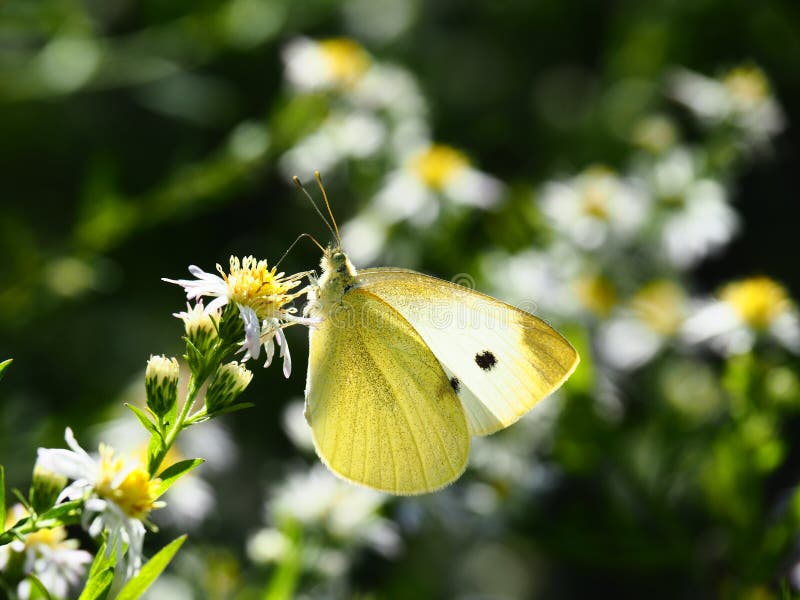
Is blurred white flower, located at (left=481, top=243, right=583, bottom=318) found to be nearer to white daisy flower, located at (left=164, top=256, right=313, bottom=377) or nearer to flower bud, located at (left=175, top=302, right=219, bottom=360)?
white daisy flower, located at (left=164, top=256, right=313, bottom=377)

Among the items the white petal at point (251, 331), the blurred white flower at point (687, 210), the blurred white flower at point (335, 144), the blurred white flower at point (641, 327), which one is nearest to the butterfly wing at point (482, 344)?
the white petal at point (251, 331)

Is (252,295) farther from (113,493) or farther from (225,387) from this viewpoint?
(113,493)

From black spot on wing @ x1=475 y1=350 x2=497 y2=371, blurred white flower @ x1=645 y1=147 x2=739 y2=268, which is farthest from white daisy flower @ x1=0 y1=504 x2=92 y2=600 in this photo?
blurred white flower @ x1=645 y1=147 x2=739 y2=268

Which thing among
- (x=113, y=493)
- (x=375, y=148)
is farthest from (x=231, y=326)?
(x=375, y=148)

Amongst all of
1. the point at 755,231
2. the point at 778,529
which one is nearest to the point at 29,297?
the point at 778,529

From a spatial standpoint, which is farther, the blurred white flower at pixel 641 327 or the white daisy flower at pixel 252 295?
the blurred white flower at pixel 641 327

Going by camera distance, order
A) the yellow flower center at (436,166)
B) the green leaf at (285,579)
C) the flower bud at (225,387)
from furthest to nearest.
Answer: the yellow flower center at (436,166), the green leaf at (285,579), the flower bud at (225,387)

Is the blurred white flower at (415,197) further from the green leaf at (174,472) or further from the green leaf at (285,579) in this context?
the green leaf at (174,472)

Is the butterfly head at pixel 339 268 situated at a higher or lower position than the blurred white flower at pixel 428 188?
higher
